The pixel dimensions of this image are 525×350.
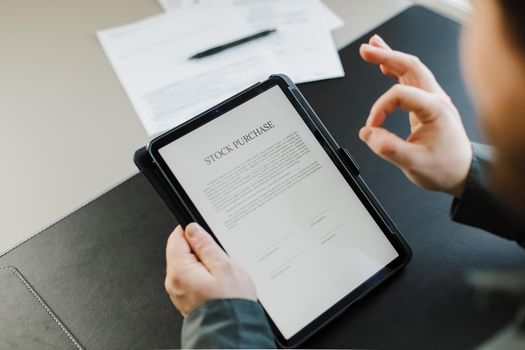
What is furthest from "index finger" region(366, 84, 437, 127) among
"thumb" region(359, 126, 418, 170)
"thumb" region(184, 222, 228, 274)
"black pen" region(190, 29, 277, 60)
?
"black pen" region(190, 29, 277, 60)

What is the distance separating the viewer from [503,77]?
0.41 m

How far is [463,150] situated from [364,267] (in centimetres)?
17

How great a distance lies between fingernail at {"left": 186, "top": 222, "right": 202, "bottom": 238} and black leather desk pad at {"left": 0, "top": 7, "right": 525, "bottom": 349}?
0.10 m

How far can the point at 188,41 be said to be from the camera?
0.85m

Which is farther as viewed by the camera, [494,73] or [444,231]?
[444,231]

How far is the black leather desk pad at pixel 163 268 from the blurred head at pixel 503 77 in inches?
6.7

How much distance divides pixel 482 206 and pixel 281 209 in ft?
0.72

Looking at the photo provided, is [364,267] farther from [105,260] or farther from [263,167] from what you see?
[105,260]

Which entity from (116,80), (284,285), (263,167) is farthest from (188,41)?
(284,285)

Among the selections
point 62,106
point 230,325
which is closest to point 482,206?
point 230,325

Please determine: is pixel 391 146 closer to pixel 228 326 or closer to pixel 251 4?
pixel 228 326

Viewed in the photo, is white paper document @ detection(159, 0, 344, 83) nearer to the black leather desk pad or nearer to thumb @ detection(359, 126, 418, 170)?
the black leather desk pad

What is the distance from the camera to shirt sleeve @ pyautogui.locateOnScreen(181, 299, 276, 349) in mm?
517

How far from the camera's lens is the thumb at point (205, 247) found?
0.54 meters
